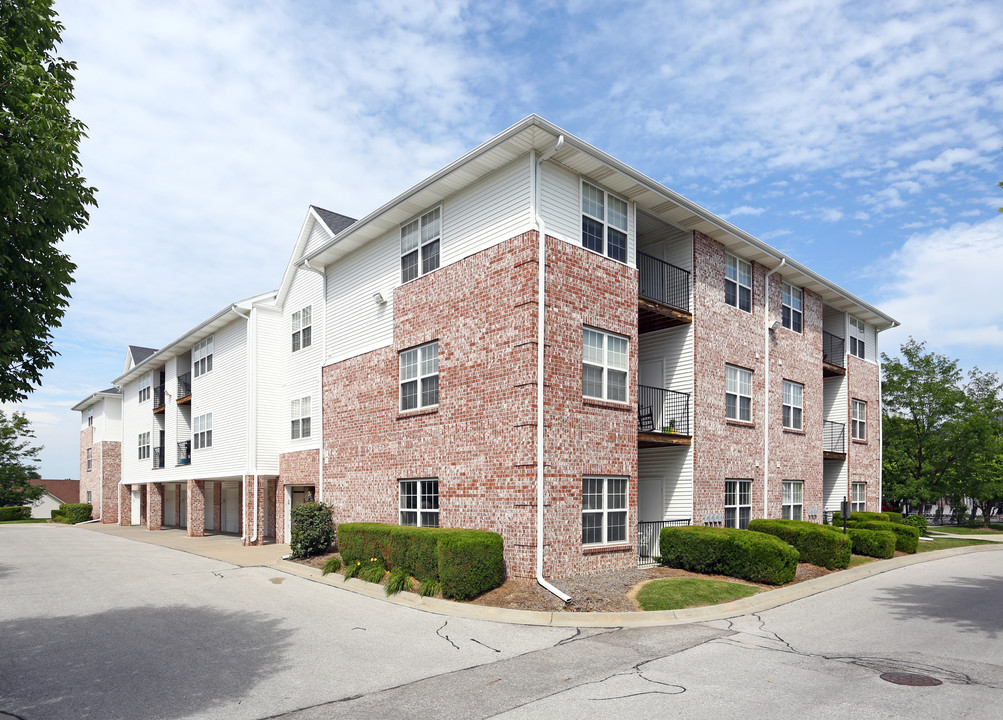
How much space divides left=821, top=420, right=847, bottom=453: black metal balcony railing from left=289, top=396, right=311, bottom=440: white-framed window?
816 inches

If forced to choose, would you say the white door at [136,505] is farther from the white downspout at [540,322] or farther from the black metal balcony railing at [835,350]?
the black metal balcony railing at [835,350]

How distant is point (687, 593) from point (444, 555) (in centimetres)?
491

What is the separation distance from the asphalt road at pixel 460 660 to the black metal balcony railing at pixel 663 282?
28.2ft

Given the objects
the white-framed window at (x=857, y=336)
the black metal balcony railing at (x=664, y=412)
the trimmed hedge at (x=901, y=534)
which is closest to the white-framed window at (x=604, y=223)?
the black metal balcony railing at (x=664, y=412)

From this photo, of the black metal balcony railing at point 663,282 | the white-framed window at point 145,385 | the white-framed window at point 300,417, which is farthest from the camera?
the white-framed window at point 145,385

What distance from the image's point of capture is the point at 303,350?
84.8 ft

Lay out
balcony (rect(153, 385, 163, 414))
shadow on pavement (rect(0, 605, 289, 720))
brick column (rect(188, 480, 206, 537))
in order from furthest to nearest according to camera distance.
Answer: balcony (rect(153, 385, 163, 414)) < brick column (rect(188, 480, 206, 537)) < shadow on pavement (rect(0, 605, 289, 720))

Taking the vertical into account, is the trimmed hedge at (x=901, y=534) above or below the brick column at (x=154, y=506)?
above

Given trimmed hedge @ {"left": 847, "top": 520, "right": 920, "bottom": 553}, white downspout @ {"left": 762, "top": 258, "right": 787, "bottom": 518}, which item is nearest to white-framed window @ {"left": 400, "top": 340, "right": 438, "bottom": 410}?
white downspout @ {"left": 762, "top": 258, "right": 787, "bottom": 518}

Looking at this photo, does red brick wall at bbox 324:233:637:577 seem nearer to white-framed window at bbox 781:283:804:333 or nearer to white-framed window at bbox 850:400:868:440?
white-framed window at bbox 781:283:804:333

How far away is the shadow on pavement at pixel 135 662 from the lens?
7.94 m

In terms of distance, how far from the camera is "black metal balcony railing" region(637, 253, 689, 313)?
65.7ft

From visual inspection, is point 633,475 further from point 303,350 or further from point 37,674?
point 303,350

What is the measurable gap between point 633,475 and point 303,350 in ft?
46.4
